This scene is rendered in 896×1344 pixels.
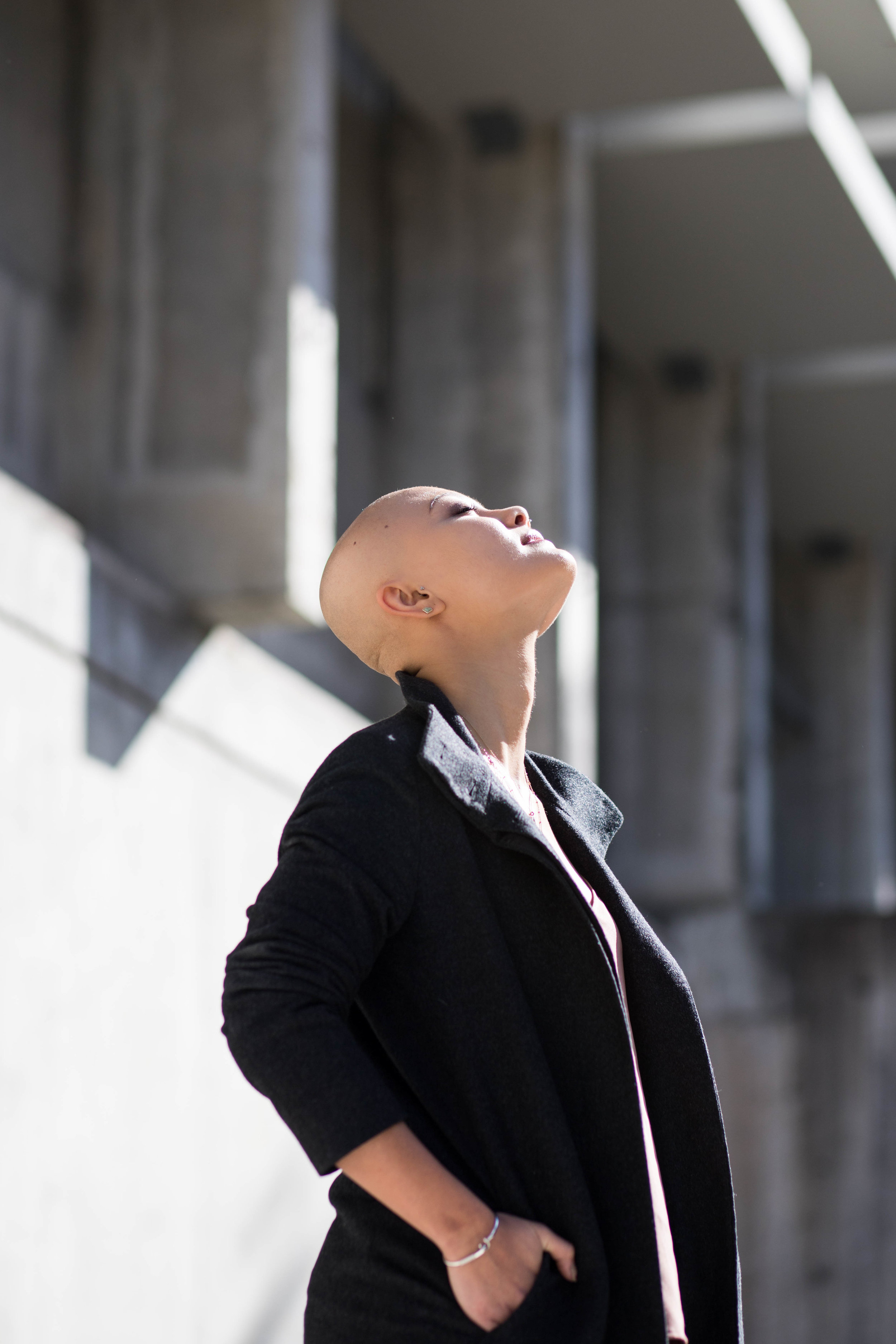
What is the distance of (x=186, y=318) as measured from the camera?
21.2 ft

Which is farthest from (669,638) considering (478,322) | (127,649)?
(127,649)

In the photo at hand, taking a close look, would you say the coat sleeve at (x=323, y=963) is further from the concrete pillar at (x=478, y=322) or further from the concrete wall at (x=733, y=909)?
the concrete wall at (x=733, y=909)

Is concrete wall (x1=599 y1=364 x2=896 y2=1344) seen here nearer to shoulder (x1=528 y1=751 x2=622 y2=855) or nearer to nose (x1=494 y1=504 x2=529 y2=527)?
shoulder (x1=528 y1=751 x2=622 y2=855)

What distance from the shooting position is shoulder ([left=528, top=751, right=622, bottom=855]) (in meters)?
2.41

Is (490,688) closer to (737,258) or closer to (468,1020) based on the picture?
(468,1020)

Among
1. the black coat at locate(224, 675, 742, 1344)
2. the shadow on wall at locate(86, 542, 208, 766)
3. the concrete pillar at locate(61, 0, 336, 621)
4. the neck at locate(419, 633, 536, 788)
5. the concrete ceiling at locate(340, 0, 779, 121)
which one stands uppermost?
the concrete ceiling at locate(340, 0, 779, 121)

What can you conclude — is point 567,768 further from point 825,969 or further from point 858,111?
point 825,969

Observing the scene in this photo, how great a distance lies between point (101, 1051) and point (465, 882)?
11.8 ft

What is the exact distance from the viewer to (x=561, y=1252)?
1.87 metres

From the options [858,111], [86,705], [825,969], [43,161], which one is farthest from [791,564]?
[86,705]

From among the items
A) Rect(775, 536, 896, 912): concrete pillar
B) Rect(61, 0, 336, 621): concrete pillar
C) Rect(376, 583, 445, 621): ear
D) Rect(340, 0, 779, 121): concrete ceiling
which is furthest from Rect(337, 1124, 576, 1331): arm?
Rect(775, 536, 896, 912): concrete pillar

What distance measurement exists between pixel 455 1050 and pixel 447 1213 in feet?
0.72

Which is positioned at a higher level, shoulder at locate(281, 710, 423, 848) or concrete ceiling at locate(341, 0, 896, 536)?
concrete ceiling at locate(341, 0, 896, 536)

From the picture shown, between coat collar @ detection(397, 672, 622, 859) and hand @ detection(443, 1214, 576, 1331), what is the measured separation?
0.46m
